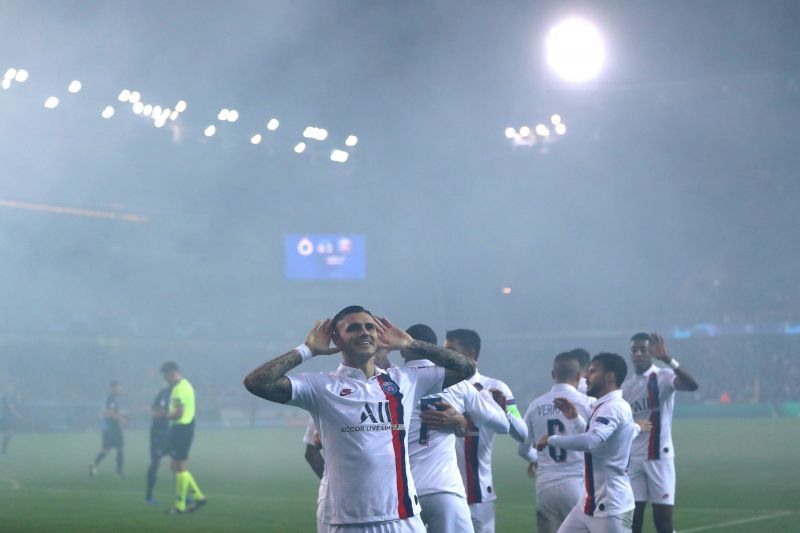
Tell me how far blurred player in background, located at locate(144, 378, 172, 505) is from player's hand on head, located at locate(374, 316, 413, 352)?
452 inches

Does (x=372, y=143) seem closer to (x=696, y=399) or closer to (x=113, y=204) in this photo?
(x=113, y=204)

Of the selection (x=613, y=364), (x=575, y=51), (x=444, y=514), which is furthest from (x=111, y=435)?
(x=444, y=514)

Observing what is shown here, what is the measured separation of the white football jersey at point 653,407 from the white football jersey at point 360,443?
20.0 ft

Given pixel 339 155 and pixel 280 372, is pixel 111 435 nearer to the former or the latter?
pixel 280 372

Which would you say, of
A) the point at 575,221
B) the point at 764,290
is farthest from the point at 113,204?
the point at 764,290

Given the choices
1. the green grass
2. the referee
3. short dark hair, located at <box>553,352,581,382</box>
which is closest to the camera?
short dark hair, located at <box>553,352,581,382</box>

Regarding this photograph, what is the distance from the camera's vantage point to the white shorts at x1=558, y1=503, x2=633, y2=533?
24.2ft

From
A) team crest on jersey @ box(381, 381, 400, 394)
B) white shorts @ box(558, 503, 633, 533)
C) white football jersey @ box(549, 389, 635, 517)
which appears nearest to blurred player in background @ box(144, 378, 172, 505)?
white shorts @ box(558, 503, 633, 533)

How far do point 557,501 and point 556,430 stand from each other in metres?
0.60

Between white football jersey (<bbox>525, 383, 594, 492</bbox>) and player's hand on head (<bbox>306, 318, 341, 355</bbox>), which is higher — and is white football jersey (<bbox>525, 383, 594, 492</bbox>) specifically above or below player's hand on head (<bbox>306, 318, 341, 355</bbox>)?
below

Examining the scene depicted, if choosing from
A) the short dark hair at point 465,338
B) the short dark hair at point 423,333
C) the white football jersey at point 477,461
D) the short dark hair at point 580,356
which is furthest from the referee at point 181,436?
the short dark hair at point 423,333

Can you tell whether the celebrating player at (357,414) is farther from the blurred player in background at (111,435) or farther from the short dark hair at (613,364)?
the blurred player in background at (111,435)

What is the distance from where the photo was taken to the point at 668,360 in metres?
10.8

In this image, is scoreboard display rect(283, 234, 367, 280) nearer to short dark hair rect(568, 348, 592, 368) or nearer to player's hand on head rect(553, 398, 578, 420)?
short dark hair rect(568, 348, 592, 368)
